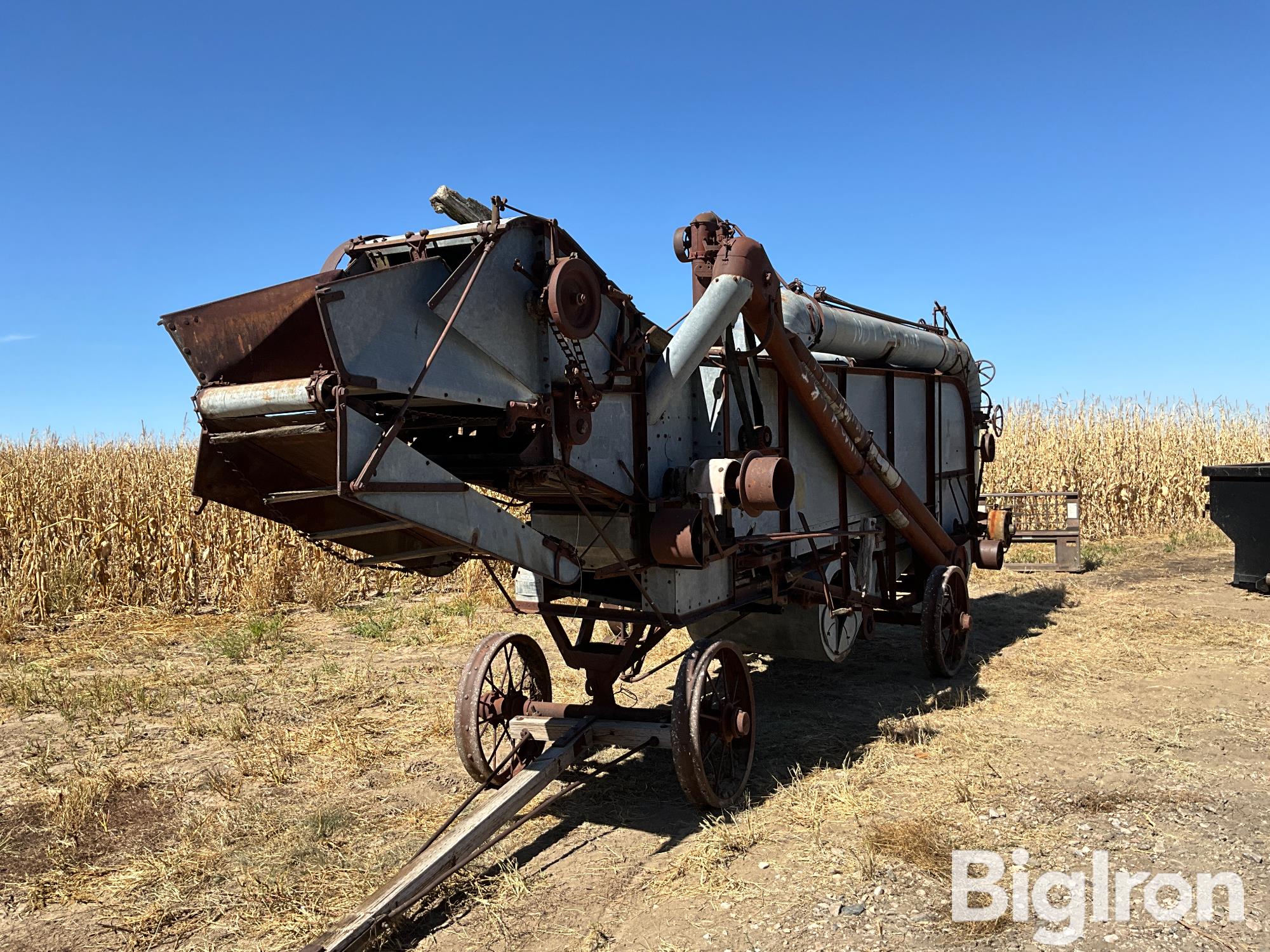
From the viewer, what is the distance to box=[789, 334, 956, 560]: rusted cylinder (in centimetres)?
602

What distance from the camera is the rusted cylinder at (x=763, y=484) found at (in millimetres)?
5000

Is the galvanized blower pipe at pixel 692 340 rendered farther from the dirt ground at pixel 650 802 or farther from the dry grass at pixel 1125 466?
the dry grass at pixel 1125 466

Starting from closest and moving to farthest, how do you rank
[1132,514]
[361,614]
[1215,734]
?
[1215,734] < [361,614] < [1132,514]

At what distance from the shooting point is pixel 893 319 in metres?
8.03

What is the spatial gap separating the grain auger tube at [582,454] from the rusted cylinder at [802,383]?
18mm

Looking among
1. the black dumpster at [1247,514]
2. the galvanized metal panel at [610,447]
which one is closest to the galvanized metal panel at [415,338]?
the galvanized metal panel at [610,447]

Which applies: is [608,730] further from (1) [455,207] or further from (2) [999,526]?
(2) [999,526]

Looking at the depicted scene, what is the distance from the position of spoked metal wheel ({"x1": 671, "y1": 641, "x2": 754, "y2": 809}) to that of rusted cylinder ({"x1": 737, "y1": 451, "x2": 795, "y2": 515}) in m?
0.83

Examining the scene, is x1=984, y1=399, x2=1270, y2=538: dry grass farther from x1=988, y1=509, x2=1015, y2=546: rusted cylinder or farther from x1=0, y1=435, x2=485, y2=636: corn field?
x1=0, y1=435, x2=485, y2=636: corn field

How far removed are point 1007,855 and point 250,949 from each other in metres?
3.51

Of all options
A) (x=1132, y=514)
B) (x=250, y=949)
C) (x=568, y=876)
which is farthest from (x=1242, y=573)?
(x=250, y=949)

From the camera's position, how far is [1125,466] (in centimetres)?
1719

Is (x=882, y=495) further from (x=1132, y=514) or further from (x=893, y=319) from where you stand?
(x=1132, y=514)

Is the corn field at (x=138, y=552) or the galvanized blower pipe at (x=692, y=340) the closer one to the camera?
the galvanized blower pipe at (x=692, y=340)
